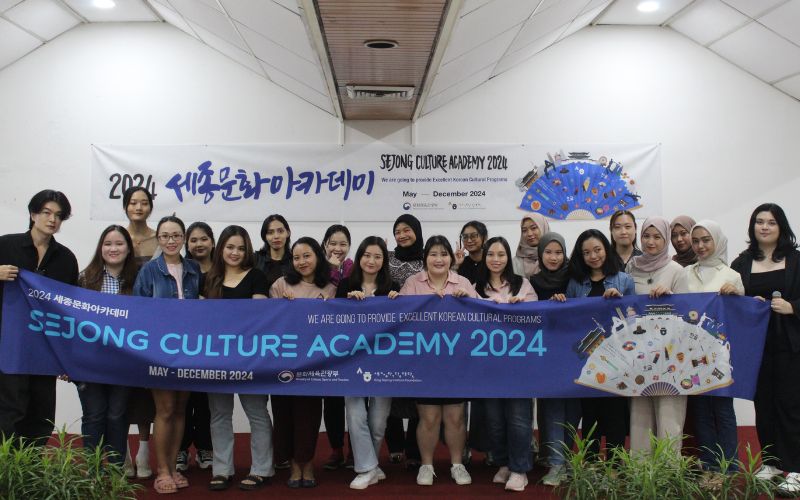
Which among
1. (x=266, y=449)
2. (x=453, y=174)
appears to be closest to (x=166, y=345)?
(x=266, y=449)

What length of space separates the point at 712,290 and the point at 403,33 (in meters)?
2.12

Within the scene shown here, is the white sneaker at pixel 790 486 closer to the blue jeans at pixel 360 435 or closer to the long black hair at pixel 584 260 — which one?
the long black hair at pixel 584 260

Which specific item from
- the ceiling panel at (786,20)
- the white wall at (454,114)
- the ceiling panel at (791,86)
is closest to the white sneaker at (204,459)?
the white wall at (454,114)

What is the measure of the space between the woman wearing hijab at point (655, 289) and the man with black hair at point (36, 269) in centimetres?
294

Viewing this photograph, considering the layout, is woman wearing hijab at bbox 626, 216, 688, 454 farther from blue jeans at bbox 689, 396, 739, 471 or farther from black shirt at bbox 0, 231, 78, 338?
black shirt at bbox 0, 231, 78, 338

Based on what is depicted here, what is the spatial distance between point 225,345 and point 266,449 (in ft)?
1.92

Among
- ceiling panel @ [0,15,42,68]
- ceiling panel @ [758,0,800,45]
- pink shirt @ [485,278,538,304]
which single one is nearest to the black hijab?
pink shirt @ [485,278,538,304]

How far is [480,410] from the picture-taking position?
4098 mm

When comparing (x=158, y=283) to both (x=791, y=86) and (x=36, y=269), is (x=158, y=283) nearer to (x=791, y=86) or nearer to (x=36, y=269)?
(x=36, y=269)

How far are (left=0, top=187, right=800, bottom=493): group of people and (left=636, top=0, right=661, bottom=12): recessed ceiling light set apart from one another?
2.36 meters

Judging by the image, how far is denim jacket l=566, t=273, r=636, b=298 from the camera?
147 inches

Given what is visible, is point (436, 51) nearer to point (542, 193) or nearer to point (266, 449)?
point (542, 193)

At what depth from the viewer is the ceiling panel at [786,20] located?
16.1 feet

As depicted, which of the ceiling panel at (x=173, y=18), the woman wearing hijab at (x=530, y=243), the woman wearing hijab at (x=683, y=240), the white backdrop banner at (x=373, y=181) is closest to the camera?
the woman wearing hijab at (x=683, y=240)
